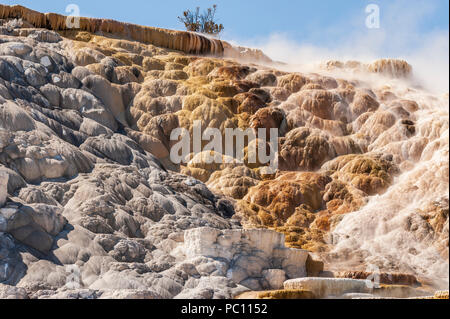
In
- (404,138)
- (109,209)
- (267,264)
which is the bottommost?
(267,264)

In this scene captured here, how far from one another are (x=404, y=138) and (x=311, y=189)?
544cm

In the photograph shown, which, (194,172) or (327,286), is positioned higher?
(194,172)

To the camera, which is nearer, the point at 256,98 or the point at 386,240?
the point at 386,240

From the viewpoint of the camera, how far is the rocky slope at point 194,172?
14.9 m

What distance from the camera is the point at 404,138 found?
84.5 ft

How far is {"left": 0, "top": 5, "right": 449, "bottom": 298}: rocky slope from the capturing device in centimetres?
1491

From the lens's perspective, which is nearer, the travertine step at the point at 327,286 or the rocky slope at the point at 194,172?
the rocky slope at the point at 194,172

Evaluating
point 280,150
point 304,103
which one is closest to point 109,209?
point 280,150

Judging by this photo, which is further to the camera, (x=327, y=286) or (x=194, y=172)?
(x=194, y=172)

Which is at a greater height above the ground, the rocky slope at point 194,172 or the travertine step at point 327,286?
the rocky slope at point 194,172

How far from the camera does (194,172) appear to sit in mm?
22703

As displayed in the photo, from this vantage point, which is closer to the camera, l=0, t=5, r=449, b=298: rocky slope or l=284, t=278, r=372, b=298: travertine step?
l=0, t=5, r=449, b=298: rocky slope

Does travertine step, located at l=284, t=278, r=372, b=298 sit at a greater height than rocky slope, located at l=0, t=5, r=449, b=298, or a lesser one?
lesser
